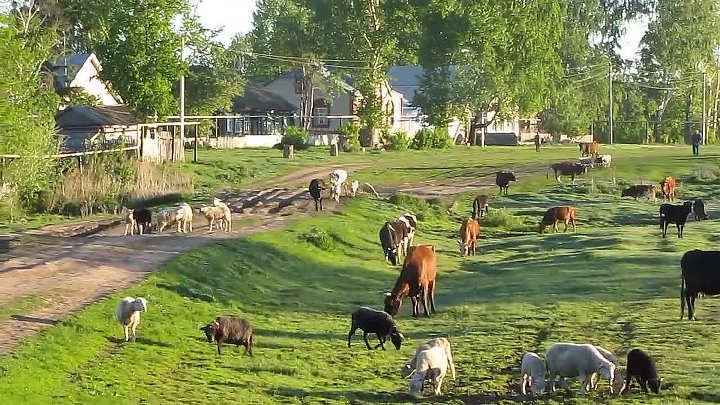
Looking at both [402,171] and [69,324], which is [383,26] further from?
[69,324]

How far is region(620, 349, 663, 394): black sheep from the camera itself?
16.5 metres

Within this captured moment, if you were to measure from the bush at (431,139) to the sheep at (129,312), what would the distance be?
72550 millimetres

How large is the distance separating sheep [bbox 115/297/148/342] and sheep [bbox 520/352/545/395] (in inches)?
253

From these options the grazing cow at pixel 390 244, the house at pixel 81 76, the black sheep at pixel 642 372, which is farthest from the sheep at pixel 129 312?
the house at pixel 81 76

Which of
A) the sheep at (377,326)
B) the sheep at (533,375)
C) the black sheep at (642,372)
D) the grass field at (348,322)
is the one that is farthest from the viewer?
A: the sheep at (377,326)

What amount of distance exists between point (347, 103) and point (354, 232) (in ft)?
240

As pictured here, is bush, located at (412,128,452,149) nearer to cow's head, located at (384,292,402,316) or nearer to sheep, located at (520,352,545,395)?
cow's head, located at (384,292,402,316)

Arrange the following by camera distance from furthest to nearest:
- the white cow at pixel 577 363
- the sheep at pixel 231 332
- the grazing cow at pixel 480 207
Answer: the grazing cow at pixel 480 207 → the sheep at pixel 231 332 → the white cow at pixel 577 363

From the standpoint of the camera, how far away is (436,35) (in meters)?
93.4

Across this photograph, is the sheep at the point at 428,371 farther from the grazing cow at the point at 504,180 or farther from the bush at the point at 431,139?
the bush at the point at 431,139

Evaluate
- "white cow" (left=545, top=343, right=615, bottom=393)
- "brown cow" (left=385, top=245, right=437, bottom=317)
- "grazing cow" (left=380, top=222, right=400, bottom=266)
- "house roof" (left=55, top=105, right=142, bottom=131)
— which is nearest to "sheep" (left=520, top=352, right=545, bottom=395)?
"white cow" (left=545, top=343, right=615, bottom=393)

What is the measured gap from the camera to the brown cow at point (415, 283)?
76.1 feet

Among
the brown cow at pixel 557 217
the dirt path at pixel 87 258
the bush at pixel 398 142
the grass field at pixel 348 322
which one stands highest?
the bush at pixel 398 142

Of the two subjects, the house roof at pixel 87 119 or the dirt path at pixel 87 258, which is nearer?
the dirt path at pixel 87 258
